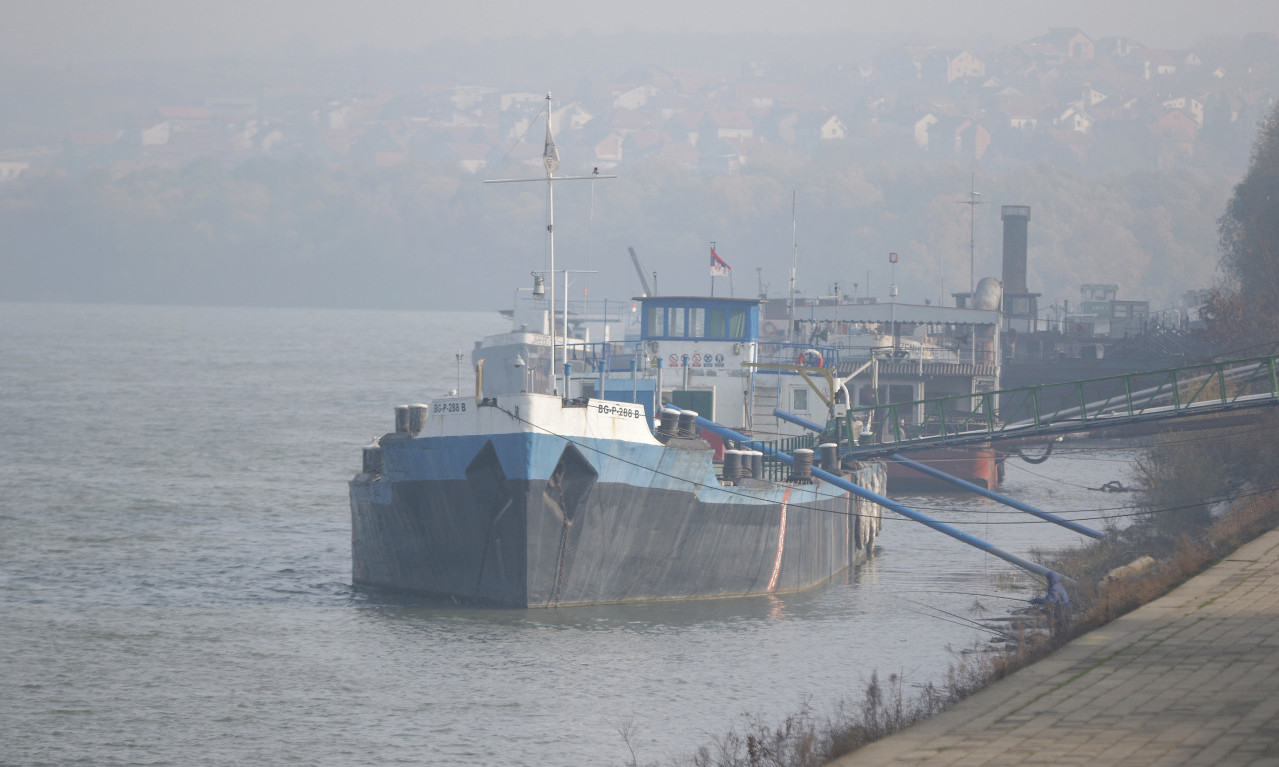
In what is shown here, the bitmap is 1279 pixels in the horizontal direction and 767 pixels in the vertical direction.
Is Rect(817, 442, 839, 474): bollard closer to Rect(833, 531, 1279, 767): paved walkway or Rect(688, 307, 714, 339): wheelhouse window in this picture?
Rect(688, 307, 714, 339): wheelhouse window

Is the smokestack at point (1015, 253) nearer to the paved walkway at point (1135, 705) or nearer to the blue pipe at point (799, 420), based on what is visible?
the blue pipe at point (799, 420)

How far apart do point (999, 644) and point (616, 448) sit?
8.20 m

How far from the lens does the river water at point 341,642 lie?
21562 millimetres

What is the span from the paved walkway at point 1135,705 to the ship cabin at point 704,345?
→ 757 inches

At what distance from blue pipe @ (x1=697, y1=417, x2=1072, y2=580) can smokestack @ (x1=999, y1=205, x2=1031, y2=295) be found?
74776 millimetres

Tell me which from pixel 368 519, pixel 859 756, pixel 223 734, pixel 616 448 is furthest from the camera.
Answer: pixel 368 519

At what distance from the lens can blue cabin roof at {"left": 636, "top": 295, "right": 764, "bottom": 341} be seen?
128 ft

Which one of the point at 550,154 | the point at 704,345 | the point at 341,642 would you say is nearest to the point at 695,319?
the point at 704,345

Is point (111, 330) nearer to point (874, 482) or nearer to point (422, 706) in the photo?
point (874, 482)

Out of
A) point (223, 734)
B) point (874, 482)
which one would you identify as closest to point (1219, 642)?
point (223, 734)

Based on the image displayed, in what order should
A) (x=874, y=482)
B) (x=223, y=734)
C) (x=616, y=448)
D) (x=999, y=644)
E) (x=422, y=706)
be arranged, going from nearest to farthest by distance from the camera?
1. (x=223, y=734)
2. (x=422, y=706)
3. (x=999, y=644)
4. (x=616, y=448)
5. (x=874, y=482)

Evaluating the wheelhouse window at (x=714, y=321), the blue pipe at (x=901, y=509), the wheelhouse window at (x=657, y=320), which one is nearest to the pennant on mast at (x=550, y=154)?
the blue pipe at (x=901, y=509)

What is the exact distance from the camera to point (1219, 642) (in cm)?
1859

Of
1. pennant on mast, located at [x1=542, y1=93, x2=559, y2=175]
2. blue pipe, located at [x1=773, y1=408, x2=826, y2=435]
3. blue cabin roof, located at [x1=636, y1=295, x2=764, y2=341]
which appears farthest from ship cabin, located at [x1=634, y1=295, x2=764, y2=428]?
pennant on mast, located at [x1=542, y1=93, x2=559, y2=175]
